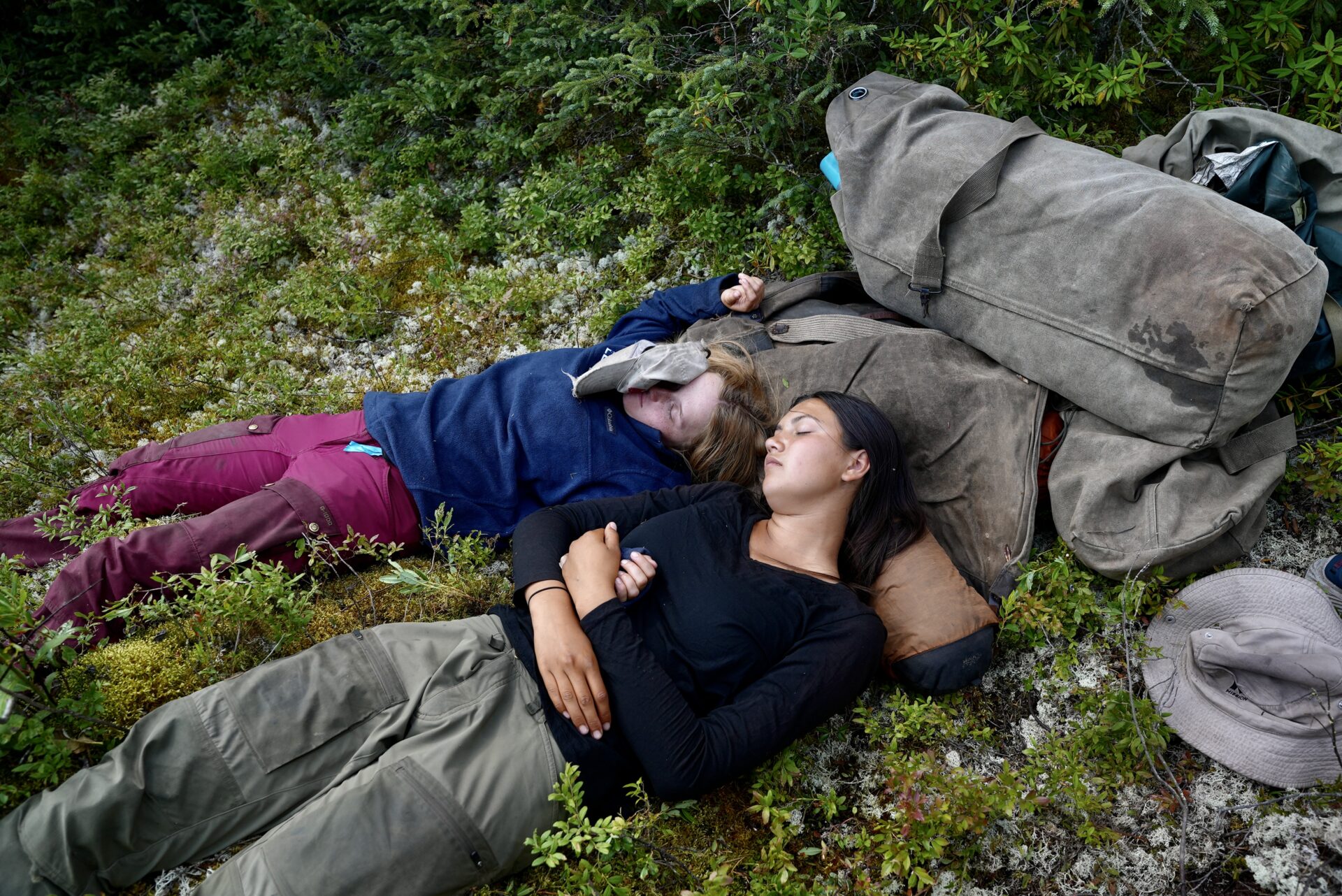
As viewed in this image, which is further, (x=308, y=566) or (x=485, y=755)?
(x=308, y=566)

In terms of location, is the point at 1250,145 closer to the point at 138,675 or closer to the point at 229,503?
the point at 229,503

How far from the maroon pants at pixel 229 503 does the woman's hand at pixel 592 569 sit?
126cm

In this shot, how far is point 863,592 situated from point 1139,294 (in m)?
1.84

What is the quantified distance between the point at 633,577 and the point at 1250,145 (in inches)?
145

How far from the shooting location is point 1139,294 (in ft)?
11.7

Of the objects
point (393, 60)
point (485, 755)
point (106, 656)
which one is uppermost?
point (393, 60)

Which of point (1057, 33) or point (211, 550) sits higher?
point (1057, 33)

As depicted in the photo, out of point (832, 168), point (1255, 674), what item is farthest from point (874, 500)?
point (832, 168)

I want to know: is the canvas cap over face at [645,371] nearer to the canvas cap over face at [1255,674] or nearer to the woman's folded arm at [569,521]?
the woman's folded arm at [569,521]

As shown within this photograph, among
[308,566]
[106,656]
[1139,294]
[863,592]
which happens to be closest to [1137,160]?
[1139,294]

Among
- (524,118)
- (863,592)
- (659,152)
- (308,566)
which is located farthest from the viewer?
(524,118)

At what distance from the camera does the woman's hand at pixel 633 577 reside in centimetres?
341

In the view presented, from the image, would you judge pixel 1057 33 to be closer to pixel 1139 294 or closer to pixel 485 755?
pixel 1139 294

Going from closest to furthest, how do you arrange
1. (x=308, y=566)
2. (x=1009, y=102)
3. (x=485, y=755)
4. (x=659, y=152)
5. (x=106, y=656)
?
(x=485, y=755)
(x=106, y=656)
(x=308, y=566)
(x=1009, y=102)
(x=659, y=152)
